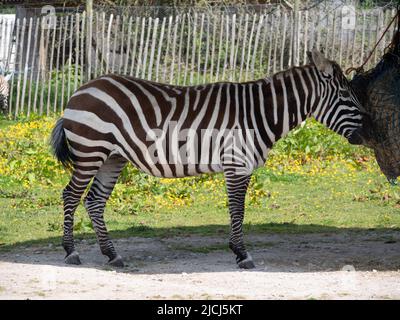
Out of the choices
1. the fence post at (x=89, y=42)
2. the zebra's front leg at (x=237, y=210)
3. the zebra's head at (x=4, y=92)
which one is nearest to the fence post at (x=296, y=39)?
the fence post at (x=89, y=42)

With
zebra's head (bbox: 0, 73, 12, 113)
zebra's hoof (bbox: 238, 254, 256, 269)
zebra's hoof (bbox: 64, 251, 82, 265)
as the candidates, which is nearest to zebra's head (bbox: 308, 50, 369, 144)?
zebra's hoof (bbox: 238, 254, 256, 269)

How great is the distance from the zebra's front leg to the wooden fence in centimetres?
787

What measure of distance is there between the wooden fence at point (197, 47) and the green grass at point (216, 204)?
9.72ft

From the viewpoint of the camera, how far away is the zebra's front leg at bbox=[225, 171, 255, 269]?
8516mm

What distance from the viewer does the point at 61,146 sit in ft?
28.3

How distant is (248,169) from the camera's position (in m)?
8.56

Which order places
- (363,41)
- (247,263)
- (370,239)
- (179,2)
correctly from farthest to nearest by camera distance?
(179,2) < (363,41) < (370,239) < (247,263)

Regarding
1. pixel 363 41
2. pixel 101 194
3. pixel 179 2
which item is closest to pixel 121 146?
pixel 101 194

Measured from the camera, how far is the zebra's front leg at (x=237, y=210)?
8.52 metres

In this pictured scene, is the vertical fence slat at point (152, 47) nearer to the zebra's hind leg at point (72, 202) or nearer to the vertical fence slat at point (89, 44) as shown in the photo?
the vertical fence slat at point (89, 44)

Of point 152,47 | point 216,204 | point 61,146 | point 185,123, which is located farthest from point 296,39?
point 61,146

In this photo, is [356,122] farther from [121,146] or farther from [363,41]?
[363,41]

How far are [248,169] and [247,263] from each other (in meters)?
0.89

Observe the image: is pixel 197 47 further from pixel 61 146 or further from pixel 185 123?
pixel 61 146
